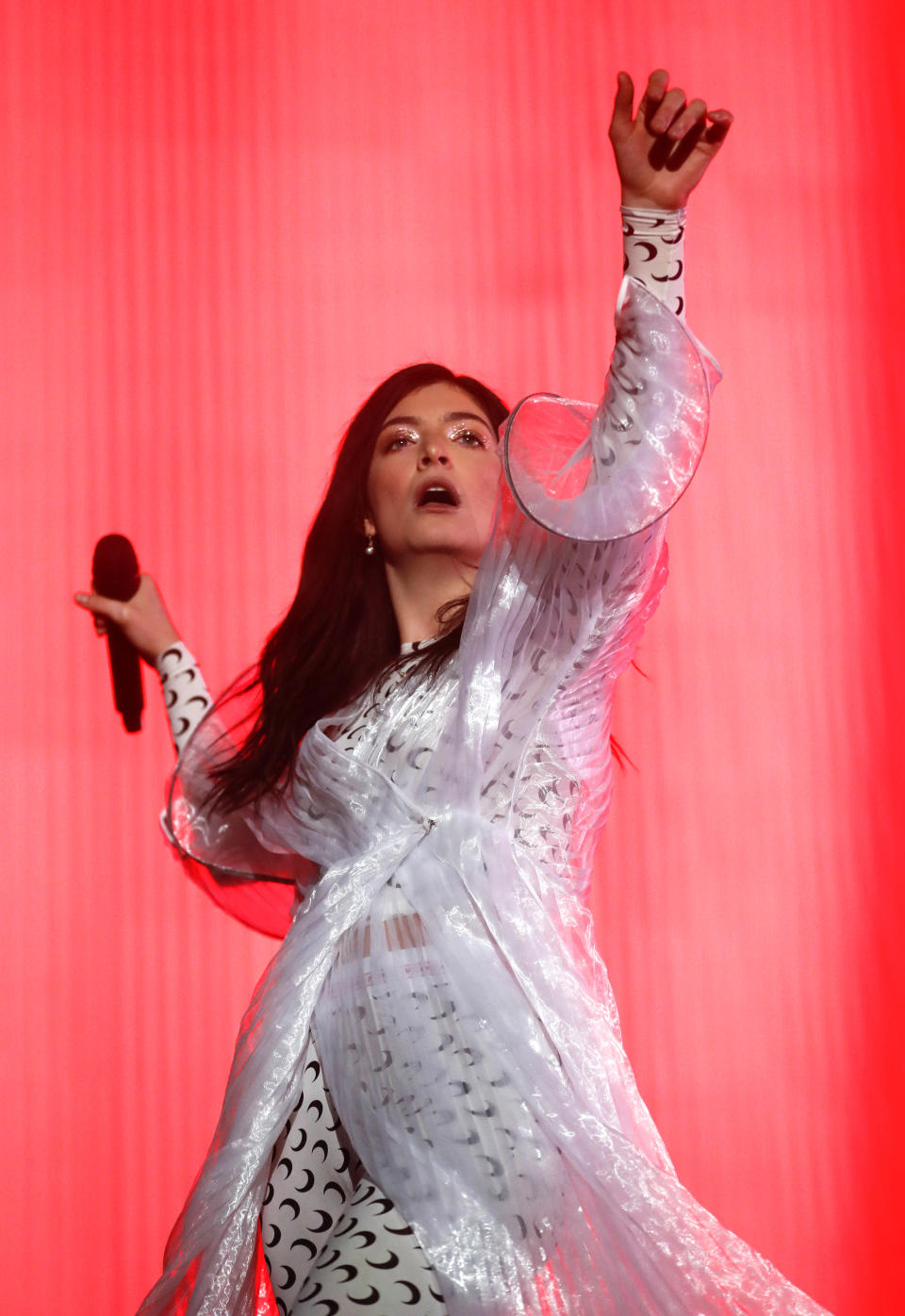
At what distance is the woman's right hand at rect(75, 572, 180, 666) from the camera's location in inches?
57.5

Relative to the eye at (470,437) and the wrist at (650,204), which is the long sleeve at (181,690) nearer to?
the eye at (470,437)

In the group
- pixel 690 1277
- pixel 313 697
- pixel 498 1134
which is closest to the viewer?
pixel 690 1277

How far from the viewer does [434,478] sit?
1.34 metres

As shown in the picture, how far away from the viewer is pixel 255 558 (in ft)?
6.23

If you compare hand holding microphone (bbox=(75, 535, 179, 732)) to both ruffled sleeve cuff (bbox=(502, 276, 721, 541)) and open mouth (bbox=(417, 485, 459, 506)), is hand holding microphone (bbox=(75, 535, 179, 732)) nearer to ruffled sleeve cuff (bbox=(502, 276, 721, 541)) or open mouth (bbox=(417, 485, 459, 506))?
open mouth (bbox=(417, 485, 459, 506))

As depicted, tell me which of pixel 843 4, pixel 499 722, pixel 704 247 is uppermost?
pixel 843 4

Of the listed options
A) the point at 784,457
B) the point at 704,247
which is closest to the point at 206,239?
the point at 704,247

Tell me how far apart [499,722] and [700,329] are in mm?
959

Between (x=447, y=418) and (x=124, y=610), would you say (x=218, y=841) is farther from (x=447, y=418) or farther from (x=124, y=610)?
(x=447, y=418)

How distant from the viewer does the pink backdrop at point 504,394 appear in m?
1.77

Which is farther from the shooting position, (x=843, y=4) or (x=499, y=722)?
(x=843, y=4)

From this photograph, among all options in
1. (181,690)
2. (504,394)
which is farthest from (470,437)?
(504,394)

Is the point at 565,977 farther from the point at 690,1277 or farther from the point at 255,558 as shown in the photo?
the point at 255,558

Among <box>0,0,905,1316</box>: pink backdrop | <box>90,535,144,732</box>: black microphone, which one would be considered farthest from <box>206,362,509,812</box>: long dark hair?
<box>0,0,905,1316</box>: pink backdrop
